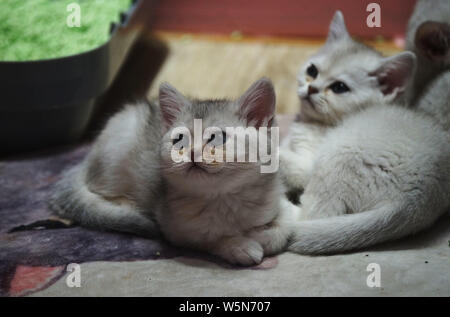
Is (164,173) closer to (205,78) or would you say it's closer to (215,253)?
(215,253)

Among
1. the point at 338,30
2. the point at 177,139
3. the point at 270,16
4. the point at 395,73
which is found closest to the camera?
the point at 177,139

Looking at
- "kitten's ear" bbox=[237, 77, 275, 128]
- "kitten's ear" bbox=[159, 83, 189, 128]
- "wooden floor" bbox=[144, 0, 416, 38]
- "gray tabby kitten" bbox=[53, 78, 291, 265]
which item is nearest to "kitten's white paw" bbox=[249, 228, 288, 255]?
"gray tabby kitten" bbox=[53, 78, 291, 265]

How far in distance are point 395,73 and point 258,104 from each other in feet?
2.66

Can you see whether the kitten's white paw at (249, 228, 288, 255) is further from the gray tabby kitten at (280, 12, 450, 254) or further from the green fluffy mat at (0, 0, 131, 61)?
the green fluffy mat at (0, 0, 131, 61)

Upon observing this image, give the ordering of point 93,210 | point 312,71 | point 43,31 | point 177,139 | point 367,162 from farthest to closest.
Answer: point 43,31
point 312,71
point 93,210
point 367,162
point 177,139

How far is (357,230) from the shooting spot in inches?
71.0

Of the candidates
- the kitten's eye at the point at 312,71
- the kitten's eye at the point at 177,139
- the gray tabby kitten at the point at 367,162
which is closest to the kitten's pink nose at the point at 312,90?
the gray tabby kitten at the point at 367,162

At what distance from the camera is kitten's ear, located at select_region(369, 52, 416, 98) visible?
2219 millimetres

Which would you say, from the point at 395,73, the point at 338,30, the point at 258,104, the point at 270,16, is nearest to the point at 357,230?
the point at 258,104

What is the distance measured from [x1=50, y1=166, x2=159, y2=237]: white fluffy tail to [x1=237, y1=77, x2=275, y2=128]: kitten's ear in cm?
57

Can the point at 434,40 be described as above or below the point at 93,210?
above

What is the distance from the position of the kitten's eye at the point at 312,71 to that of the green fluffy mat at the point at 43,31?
3.75 feet

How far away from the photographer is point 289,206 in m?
2.02

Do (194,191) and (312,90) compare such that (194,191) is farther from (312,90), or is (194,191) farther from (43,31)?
(43,31)
